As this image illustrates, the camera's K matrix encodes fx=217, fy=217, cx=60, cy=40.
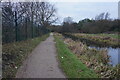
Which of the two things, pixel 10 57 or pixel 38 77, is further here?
pixel 10 57

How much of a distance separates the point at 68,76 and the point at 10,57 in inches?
133

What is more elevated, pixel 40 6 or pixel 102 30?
pixel 40 6

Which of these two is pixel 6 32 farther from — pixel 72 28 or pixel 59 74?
pixel 72 28

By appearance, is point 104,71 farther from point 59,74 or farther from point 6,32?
point 6,32

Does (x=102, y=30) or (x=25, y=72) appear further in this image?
(x=102, y=30)

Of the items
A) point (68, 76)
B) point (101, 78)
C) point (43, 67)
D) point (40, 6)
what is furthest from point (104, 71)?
point (40, 6)

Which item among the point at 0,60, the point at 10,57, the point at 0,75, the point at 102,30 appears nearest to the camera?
the point at 0,75

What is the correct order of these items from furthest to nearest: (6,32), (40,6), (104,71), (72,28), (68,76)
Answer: (72,28) → (40,6) → (6,32) → (104,71) → (68,76)

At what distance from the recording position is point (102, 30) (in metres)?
72.9

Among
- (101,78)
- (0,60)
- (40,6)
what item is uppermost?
(40,6)

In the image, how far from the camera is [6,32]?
13359 mm

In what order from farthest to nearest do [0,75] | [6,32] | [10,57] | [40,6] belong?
[40,6] → [6,32] → [10,57] → [0,75]

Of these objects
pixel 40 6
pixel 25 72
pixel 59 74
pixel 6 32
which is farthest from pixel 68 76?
pixel 40 6

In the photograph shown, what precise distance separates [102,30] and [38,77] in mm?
67084
